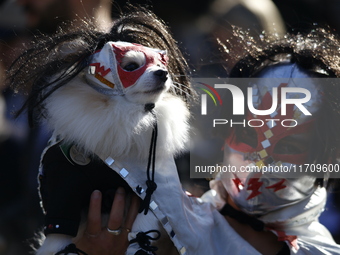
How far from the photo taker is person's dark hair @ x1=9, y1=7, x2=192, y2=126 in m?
1.16

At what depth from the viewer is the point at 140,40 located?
1265 mm

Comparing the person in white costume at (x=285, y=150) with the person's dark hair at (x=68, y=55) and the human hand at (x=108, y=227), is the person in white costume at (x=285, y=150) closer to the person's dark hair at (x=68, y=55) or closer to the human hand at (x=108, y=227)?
the person's dark hair at (x=68, y=55)

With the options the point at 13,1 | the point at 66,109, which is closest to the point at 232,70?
the point at 66,109

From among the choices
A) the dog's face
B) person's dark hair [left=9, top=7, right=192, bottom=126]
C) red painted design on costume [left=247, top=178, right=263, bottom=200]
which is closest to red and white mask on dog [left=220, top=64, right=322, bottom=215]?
red painted design on costume [left=247, top=178, right=263, bottom=200]

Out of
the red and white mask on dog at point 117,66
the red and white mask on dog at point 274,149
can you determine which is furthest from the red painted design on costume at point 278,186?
the red and white mask on dog at point 117,66

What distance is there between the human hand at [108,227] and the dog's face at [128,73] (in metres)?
0.26

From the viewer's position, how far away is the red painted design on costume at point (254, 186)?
134 centimetres

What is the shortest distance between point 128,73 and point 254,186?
0.52 meters

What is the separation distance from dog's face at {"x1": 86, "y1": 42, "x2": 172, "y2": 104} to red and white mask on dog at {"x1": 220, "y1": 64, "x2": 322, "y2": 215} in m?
0.36

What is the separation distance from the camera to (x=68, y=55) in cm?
118

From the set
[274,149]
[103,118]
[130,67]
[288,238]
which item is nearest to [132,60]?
[130,67]

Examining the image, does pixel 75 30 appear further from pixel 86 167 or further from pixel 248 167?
pixel 248 167

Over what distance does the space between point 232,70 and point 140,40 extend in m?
0.35

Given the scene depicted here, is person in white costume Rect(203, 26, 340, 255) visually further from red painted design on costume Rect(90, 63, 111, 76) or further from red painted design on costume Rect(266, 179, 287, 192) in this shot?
red painted design on costume Rect(90, 63, 111, 76)
